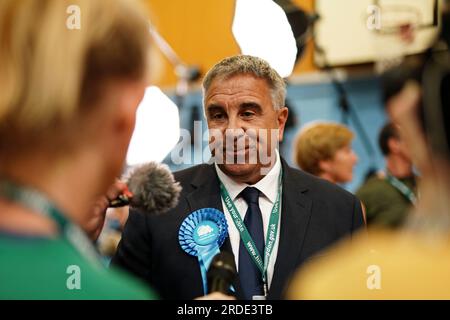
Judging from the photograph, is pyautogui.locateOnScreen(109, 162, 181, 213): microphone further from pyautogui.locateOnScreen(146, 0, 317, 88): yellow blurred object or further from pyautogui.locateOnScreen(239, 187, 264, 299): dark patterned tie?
pyautogui.locateOnScreen(146, 0, 317, 88): yellow blurred object

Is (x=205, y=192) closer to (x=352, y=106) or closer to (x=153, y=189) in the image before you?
(x=153, y=189)

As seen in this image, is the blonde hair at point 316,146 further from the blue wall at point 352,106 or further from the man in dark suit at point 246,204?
the man in dark suit at point 246,204

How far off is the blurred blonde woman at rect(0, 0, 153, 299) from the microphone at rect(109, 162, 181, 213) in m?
0.97

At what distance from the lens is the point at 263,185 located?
1.98m

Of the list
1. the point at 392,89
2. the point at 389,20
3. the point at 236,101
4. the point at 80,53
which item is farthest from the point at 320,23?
the point at 80,53

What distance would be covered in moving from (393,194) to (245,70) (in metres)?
0.84

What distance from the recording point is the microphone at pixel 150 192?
185 centimetres

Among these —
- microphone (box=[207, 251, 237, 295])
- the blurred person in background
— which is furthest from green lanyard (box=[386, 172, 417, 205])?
microphone (box=[207, 251, 237, 295])

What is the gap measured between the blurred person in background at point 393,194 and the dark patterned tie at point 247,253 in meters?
0.50

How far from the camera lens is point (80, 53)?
0.82 m

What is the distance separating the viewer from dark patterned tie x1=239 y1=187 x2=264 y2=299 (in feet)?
5.95

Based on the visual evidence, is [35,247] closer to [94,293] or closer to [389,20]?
[94,293]

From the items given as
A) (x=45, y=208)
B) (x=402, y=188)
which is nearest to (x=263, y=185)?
(x=402, y=188)

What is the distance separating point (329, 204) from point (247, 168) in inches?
11.7
